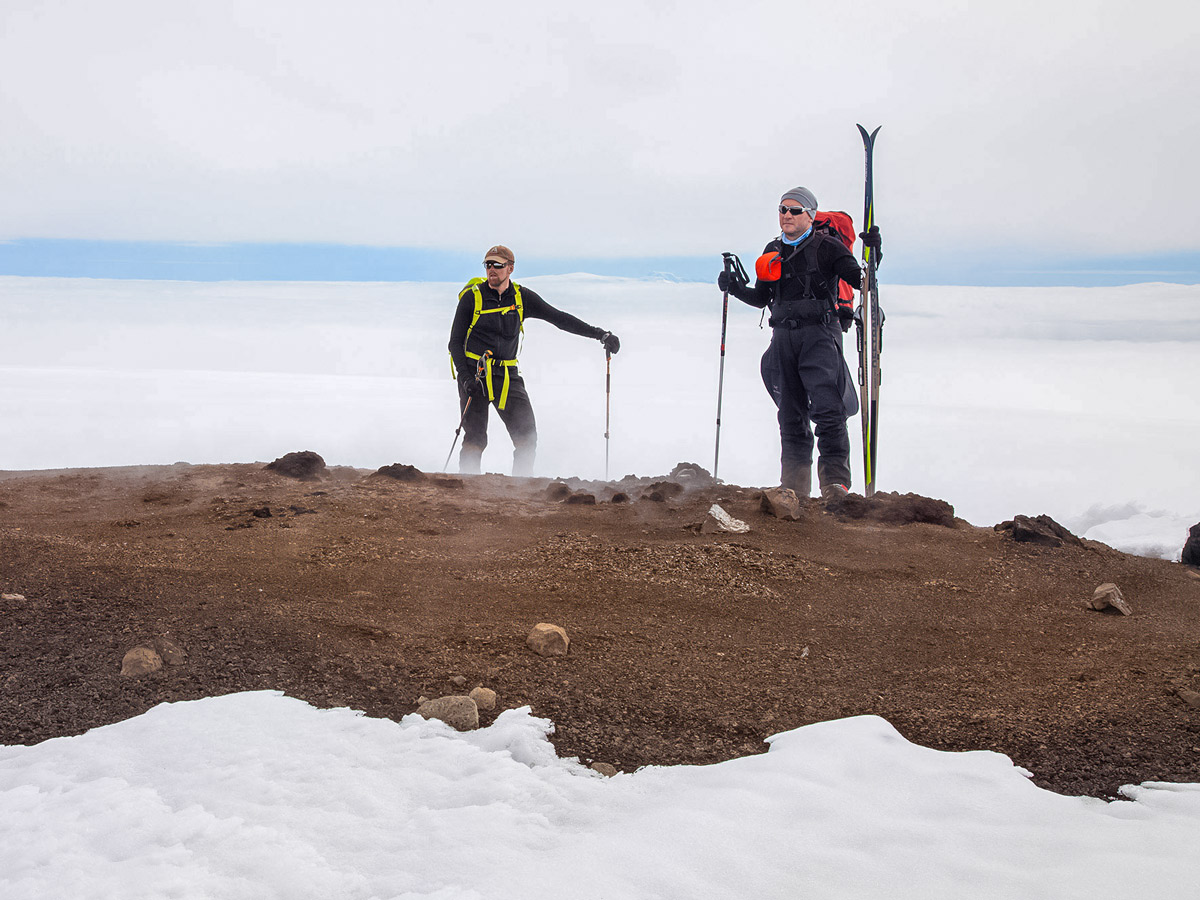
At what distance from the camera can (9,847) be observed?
9.21ft

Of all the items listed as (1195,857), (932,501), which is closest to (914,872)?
(1195,857)

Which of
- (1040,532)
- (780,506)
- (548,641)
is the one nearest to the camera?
(548,641)

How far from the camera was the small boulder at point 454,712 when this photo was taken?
3.79 m

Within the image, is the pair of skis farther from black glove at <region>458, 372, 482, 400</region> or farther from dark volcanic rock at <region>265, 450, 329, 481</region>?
dark volcanic rock at <region>265, 450, 329, 481</region>

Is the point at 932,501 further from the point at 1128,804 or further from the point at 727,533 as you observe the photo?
the point at 1128,804

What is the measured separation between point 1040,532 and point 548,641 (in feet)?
15.5

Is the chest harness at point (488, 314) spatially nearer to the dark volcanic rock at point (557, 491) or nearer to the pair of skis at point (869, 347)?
the dark volcanic rock at point (557, 491)

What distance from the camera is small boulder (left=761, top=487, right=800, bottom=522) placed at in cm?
764

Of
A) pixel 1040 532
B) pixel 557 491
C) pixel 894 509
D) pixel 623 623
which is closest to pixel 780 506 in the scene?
pixel 894 509

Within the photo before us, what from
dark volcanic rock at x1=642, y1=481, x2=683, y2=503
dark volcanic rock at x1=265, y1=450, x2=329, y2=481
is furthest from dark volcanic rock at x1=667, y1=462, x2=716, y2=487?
dark volcanic rock at x1=265, y1=450, x2=329, y2=481

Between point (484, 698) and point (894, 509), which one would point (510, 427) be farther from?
point (484, 698)

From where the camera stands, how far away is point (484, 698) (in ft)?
13.1

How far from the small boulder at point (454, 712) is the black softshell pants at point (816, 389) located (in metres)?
5.56

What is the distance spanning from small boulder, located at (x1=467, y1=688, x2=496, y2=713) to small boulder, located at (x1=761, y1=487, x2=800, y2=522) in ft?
13.6
